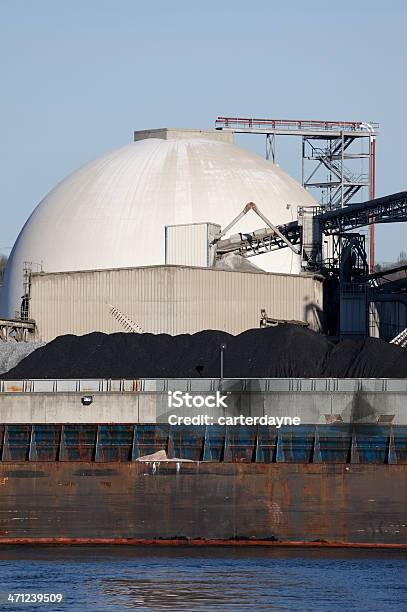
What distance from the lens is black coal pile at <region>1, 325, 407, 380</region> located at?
69438mm

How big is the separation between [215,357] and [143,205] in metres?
24.5

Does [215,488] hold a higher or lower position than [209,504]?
higher

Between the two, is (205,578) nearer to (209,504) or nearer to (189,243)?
(209,504)

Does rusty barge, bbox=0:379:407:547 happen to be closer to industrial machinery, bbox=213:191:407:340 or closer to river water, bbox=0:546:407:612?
river water, bbox=0:546:407:612

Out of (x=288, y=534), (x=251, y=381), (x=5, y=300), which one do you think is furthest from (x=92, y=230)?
(x=288, y=534)

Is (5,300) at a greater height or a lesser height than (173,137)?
lesser

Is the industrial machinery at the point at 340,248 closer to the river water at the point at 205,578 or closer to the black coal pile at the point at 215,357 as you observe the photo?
the black coal pile at the point at 215,357

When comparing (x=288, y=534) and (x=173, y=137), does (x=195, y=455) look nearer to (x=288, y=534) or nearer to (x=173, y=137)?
(x=288, y=534)

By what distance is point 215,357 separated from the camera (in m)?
71.1

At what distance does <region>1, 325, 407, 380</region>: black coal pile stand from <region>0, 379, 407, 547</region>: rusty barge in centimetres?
669

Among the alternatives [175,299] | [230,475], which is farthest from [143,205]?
[230,475]

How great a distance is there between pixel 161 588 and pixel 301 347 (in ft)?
81.2

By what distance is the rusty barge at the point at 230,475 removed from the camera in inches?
2286

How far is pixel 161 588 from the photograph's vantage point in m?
47.7
